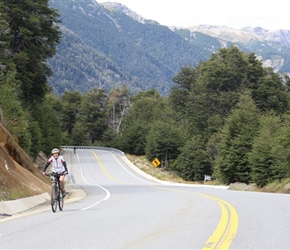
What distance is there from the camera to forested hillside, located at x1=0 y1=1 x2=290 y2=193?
40.6m

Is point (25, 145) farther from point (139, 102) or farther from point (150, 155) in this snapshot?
point (139, 102)

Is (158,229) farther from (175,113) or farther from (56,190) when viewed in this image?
(175,113)

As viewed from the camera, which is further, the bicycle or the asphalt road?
the bicycle

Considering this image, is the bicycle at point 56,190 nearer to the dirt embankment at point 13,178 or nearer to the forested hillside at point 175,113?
the dirt embankment at point 13,178

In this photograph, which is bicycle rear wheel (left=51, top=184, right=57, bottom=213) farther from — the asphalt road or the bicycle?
the asphalt road

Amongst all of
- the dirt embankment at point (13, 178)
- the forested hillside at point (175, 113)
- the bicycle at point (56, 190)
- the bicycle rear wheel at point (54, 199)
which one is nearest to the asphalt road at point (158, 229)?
the bicycle rear wheel at point (54, 199)

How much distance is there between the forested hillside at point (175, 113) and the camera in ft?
133

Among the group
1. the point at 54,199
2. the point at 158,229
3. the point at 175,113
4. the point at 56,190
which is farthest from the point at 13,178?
the point at 175,113

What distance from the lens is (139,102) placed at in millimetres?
127875

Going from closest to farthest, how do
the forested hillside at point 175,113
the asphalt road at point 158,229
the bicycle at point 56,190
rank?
1. the asphalt road at point 158,229
2. the bicycle at point 56,190
3. the forested hillside at point 175,113

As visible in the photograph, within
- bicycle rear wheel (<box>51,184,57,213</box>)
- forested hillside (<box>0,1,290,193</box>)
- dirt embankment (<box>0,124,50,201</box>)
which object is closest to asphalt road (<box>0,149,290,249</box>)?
bicycle rear wheel (<box>51,184,57,213</box>)

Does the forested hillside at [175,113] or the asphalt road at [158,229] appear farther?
the forested hillside at [175,113]

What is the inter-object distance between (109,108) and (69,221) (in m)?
129

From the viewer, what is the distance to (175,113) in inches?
4131
